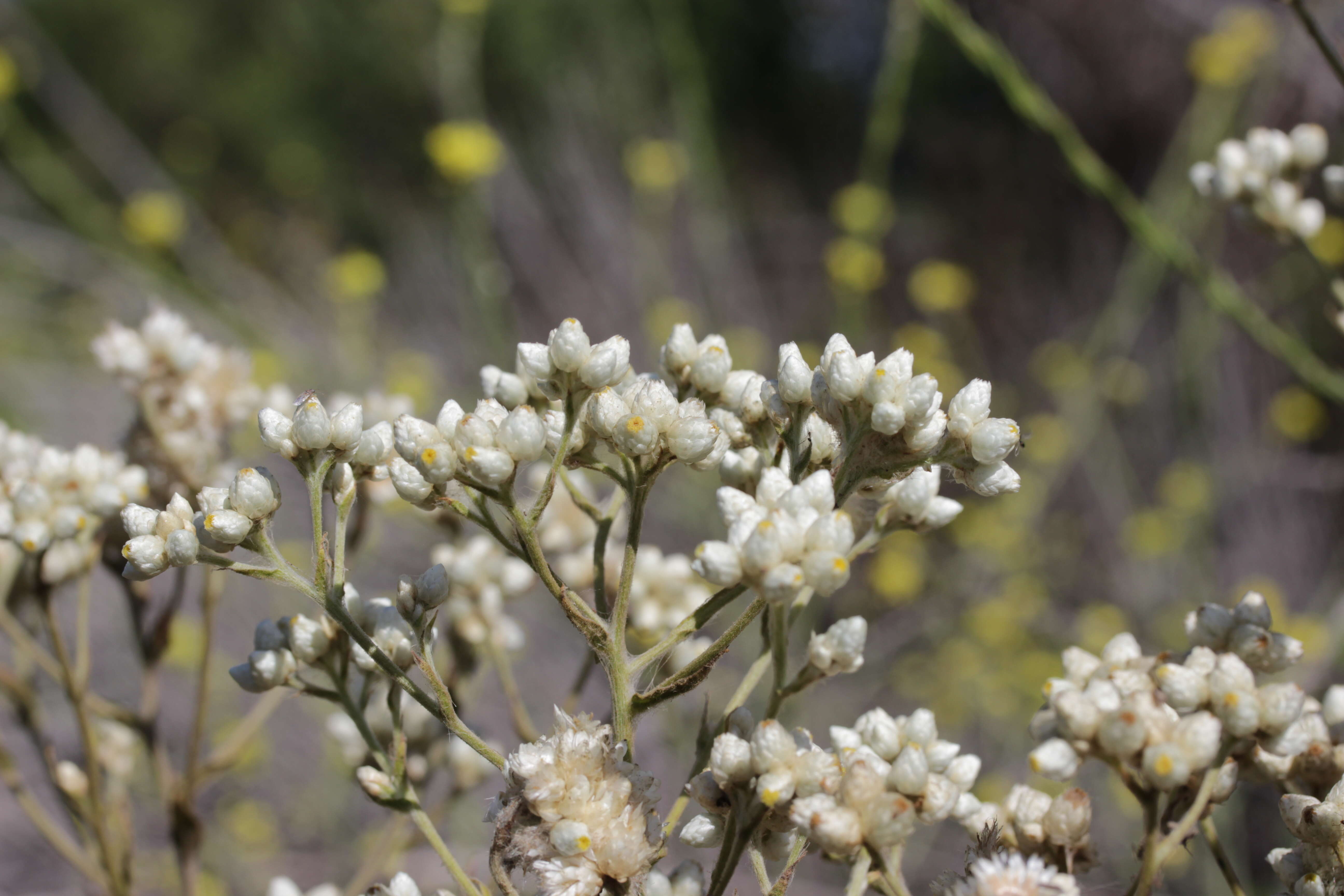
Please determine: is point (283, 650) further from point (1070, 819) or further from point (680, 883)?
point (1070, 819)

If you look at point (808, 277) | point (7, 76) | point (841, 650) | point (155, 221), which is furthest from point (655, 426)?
point (808, 277)

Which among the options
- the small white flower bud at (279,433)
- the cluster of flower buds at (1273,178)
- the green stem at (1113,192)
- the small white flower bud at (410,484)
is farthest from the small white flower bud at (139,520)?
the cluster of flower buds at (1273,178)

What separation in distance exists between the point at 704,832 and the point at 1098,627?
2879mm

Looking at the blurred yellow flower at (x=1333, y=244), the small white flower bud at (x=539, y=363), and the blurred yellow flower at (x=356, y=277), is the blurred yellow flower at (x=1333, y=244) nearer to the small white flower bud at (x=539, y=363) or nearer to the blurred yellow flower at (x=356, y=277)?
the small white flower bud at (x=539, y=363)

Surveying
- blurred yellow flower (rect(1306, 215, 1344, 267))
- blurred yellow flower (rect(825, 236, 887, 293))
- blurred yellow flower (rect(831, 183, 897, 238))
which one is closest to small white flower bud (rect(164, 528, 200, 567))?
blurred yellow flower (rect(825, 236, 887, 293))

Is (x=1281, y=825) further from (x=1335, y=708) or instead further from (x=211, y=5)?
(x=211, y=5)

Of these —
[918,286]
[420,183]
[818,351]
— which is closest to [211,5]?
[420,183]

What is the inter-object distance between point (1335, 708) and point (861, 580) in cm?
340

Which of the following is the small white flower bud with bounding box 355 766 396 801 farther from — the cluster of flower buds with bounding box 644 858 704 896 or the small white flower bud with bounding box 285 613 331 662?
the cluster of flower buds with bounding box 644 858 704 896

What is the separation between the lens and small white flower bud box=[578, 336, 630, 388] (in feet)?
2.53

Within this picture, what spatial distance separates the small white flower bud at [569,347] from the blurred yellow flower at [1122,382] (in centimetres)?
312

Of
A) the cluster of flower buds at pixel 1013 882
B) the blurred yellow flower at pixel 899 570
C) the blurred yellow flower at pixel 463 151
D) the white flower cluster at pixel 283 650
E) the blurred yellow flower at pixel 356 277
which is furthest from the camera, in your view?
the blurred yellow flower at pixel 356 277

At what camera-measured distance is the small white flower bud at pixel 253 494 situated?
748 mm

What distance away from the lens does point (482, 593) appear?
1176 mm
